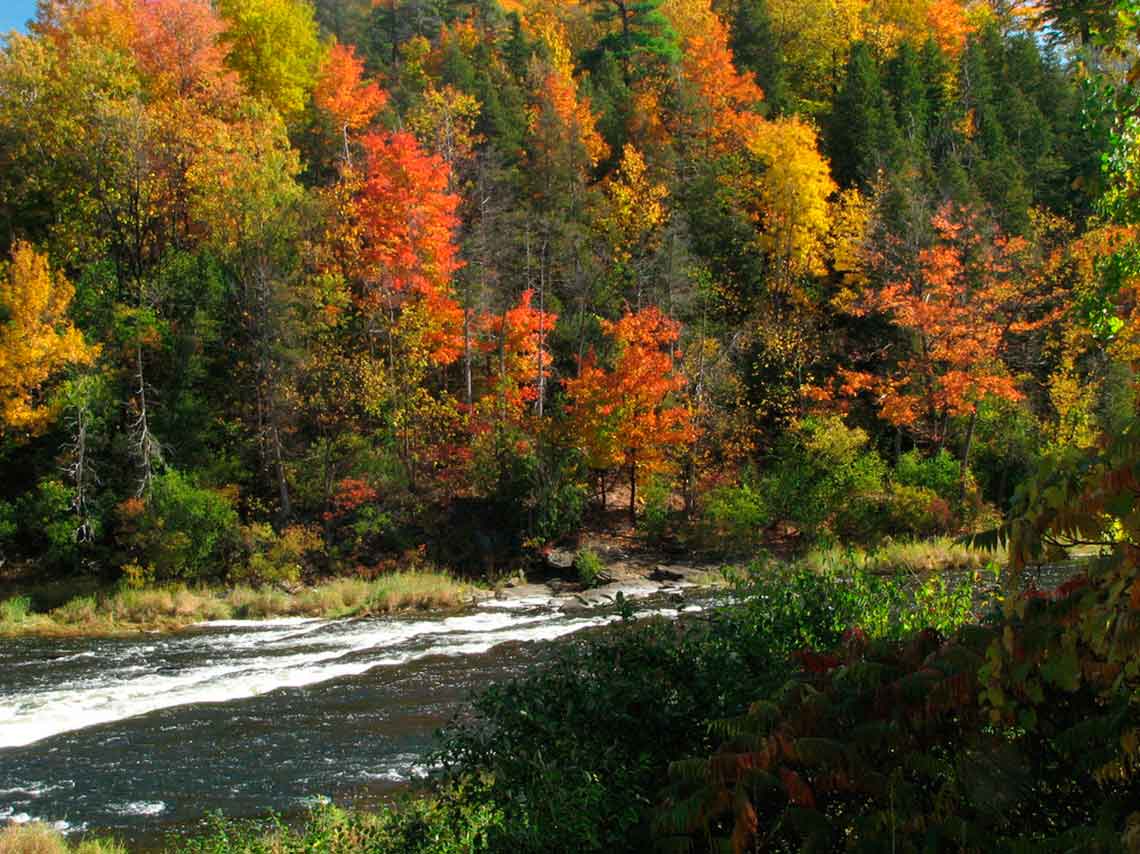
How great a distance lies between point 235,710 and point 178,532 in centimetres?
1294

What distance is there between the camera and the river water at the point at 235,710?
41.0 feet

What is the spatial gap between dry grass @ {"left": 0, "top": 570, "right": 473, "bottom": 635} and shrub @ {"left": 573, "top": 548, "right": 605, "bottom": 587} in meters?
3.67

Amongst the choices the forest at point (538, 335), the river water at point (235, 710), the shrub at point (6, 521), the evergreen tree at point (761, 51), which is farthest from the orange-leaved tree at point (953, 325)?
the shrub at point (6, 521)

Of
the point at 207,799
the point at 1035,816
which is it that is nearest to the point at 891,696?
the point at 1035,816

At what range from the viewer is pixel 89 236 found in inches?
1337

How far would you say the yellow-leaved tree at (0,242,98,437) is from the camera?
29.3 meters

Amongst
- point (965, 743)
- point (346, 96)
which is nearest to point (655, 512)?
point (346, 96)

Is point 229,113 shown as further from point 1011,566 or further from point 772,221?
point 1011,566

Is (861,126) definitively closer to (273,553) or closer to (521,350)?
(521,350)

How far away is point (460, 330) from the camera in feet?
122

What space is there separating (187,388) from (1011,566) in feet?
107

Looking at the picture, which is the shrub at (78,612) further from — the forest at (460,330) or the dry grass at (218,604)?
the forest at (460,330)

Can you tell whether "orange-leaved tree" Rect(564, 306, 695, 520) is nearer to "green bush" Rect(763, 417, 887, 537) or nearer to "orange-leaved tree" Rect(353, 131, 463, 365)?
"green bush" Rect(763, 417, 887, 537)

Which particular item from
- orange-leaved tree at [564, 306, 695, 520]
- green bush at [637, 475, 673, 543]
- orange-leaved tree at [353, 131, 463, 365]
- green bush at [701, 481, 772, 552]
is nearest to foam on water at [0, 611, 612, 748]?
green bush at [637, 475, 673, 543]
